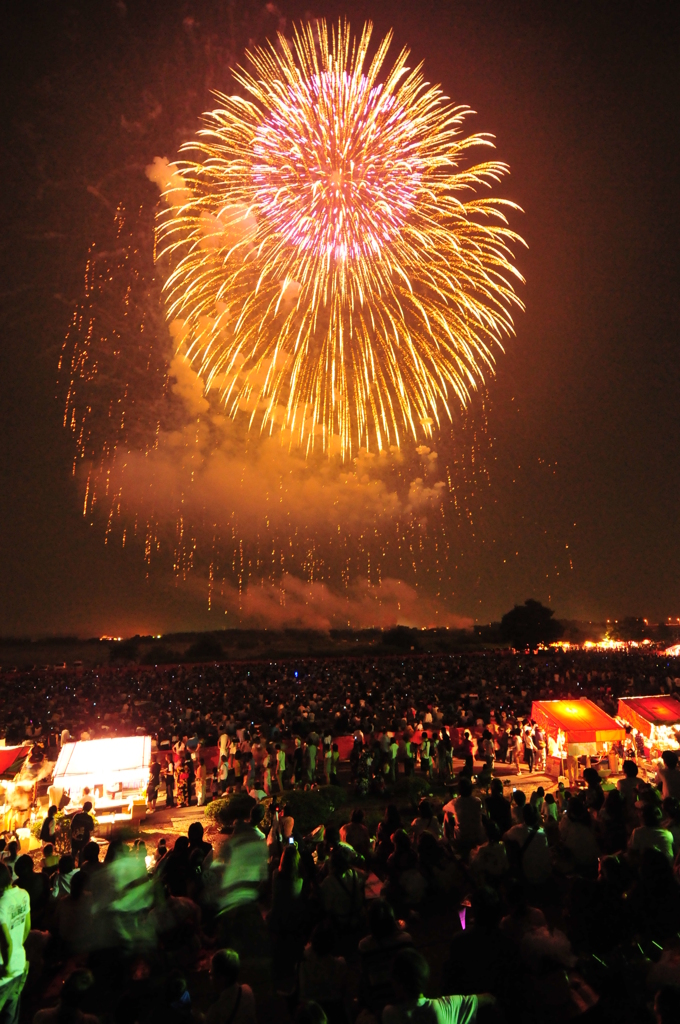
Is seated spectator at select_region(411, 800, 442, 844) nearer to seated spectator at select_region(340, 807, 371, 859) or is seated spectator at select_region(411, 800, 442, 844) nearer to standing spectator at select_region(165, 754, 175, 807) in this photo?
seated spectator at select_region(340, 807, 371, 859)

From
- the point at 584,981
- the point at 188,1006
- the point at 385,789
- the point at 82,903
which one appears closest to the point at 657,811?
the point at 584,981

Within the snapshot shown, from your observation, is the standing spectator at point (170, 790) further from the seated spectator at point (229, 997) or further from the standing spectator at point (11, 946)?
the seated spectator at point (229, 997)

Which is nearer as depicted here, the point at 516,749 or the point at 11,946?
the point at 11,946

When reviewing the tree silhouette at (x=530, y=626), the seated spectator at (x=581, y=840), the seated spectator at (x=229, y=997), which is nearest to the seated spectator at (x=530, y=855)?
the seated spectator at (x=581, y=840)

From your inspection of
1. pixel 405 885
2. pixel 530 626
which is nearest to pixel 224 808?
pixel 405 885

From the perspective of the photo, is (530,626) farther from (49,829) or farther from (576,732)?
(49,829)
